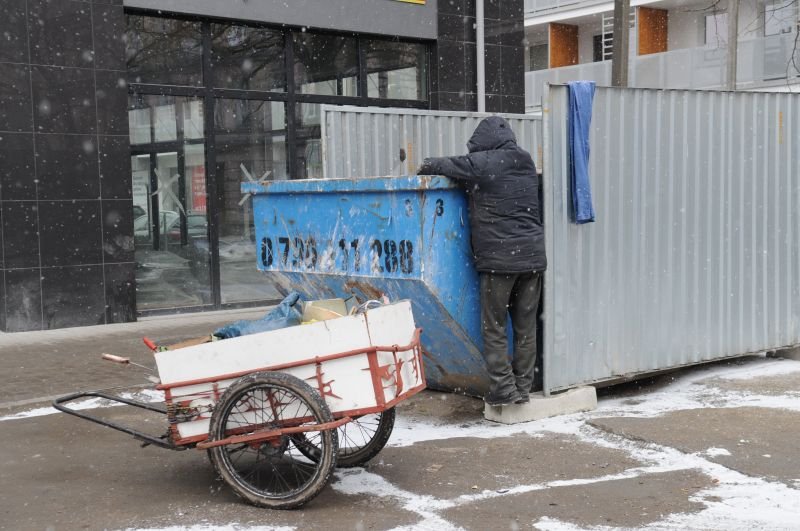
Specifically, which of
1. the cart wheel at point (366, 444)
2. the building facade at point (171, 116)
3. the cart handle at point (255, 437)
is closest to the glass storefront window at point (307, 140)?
the building facade at point (171, 116)

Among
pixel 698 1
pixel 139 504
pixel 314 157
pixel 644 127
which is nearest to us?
pixel 139 504

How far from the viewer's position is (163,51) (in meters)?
12.0

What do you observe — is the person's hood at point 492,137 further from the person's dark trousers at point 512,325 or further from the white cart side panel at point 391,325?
the white cart side panel at point 391,325

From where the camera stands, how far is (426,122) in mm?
9188

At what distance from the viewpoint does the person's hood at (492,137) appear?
6.40 m

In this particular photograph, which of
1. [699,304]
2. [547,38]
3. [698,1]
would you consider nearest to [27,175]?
[699,304]

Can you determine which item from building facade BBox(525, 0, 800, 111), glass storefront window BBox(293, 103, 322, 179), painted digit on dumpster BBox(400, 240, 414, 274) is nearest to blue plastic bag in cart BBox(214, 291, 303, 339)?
painted digit on dumpster BBox(400, 240, 414, 274)

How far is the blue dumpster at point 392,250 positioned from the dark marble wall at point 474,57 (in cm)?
746

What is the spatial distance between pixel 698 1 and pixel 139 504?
32781mm

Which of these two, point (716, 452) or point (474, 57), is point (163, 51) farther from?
point (716, 452)

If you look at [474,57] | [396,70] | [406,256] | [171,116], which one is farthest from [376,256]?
[474,57]

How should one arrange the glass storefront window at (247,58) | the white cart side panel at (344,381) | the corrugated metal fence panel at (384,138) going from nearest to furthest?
the white cart side panel at (344,381) < the corrugated metal fence panel at (384,138) < the glass storefront window at (247,58)

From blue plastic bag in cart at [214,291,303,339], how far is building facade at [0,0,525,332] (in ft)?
21.0

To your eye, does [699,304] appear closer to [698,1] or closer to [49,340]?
[49,340]
